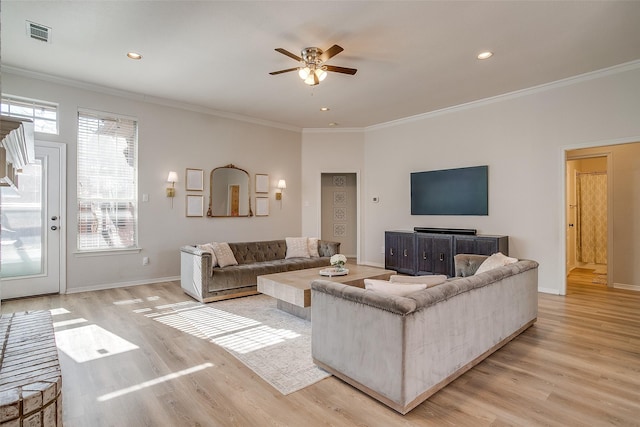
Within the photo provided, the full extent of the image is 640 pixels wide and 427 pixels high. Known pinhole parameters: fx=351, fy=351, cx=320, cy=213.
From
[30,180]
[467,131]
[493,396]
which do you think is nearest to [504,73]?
[467,131]

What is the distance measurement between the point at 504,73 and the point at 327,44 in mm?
2525

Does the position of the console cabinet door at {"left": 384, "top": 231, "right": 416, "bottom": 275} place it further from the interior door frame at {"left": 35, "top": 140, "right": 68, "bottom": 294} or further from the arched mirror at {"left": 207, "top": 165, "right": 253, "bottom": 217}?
the interior door frame at {"left": 35, "top": 140, "right": 68, "bottom": 294}

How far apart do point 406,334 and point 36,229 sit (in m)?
5.24

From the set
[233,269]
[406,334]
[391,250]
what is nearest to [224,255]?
[233,269]

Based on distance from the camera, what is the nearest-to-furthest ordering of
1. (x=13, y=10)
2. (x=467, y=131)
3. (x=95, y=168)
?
(x=13, y=10) < (x=95, y=168) < (x=467, y=131)

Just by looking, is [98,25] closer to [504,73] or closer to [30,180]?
[30,180]

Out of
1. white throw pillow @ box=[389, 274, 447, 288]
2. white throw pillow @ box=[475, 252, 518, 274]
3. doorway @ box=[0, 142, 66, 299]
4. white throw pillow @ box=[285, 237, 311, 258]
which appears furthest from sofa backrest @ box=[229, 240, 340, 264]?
white throw pillow @ box=[389, 274, 447, 288]

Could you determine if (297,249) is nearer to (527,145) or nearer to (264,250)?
(264,250)

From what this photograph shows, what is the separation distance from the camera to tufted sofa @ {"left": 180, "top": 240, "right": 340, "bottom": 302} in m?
4.60

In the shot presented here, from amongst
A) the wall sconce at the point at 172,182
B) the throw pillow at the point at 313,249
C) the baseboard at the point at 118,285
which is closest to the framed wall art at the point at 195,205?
the wall sconce at the point at 172,182

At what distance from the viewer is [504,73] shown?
15.5 feet

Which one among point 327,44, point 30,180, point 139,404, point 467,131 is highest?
point 327,44

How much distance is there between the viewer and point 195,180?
6.24m

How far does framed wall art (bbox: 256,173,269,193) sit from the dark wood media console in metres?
2.60
